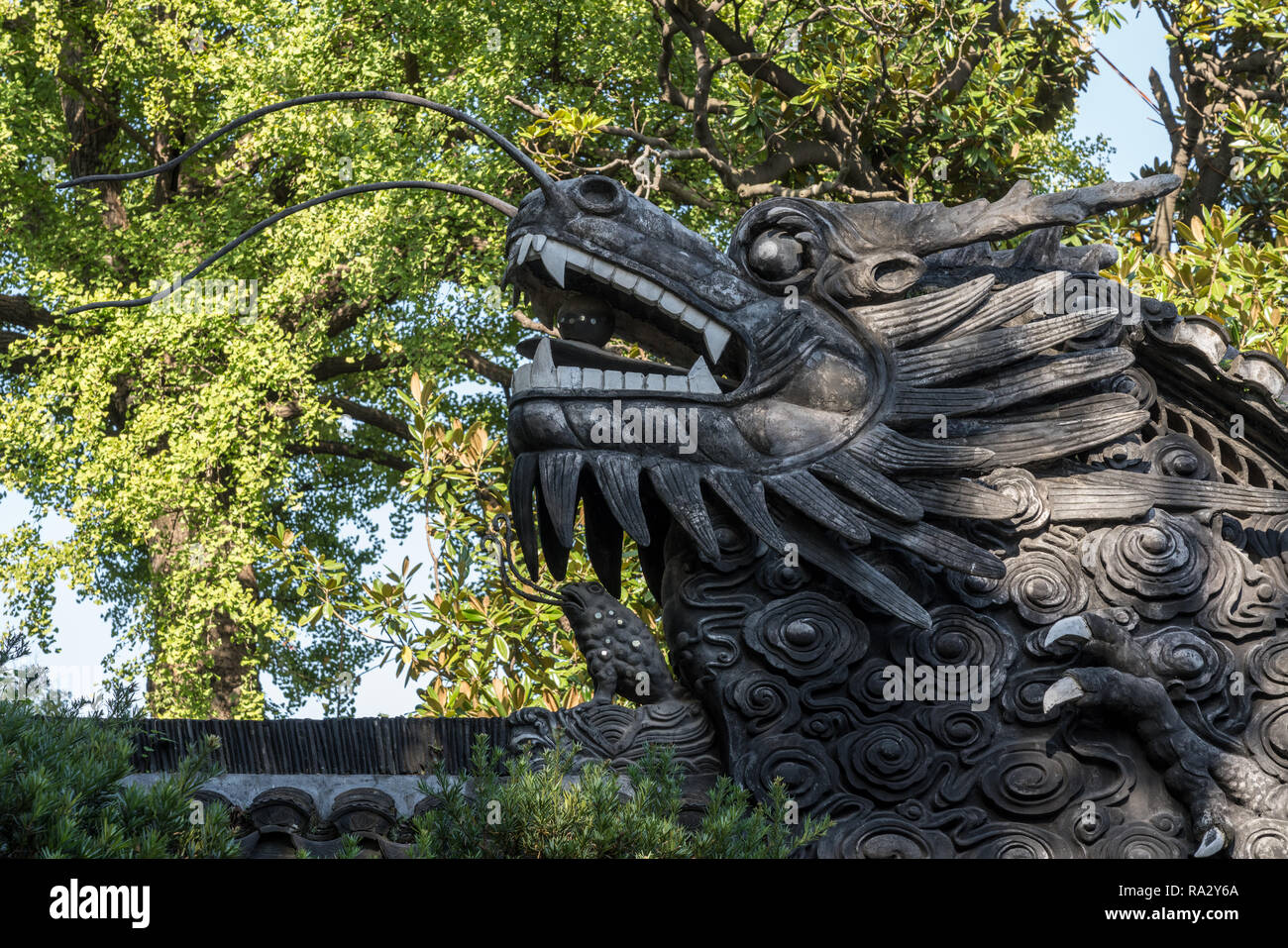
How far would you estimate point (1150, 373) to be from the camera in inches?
206

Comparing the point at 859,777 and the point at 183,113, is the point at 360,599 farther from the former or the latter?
the point at 183,113

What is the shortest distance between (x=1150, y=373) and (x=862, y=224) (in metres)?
1.16

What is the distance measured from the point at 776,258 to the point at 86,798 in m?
2.74

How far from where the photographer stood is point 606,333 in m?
5.04

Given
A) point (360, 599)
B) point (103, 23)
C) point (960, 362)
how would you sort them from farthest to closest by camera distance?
1. point (103, 23)
2. point (360, 599)
3. point (960, 362)

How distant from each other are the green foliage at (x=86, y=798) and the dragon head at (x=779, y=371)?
1.49 m

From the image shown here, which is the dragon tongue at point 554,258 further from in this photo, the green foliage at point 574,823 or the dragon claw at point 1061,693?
the dragon claw at point 1061,693

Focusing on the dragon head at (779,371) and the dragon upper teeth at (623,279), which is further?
the dragon upper teeth at (623,279)

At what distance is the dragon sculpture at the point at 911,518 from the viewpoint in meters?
4.51

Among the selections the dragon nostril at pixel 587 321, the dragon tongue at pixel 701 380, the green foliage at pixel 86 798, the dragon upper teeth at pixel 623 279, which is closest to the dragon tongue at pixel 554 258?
the dragon upper teeth at pixel 623 279

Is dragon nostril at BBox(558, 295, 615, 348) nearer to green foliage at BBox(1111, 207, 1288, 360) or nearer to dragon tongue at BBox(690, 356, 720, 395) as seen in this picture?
dragon tongue at BBox(690, 356, 720, 395)

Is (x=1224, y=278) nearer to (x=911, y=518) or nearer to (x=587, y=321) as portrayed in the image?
(x=911, y=518)

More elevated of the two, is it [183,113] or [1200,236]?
[183,113]

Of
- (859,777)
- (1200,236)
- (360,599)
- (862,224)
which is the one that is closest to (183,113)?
(360,599)
